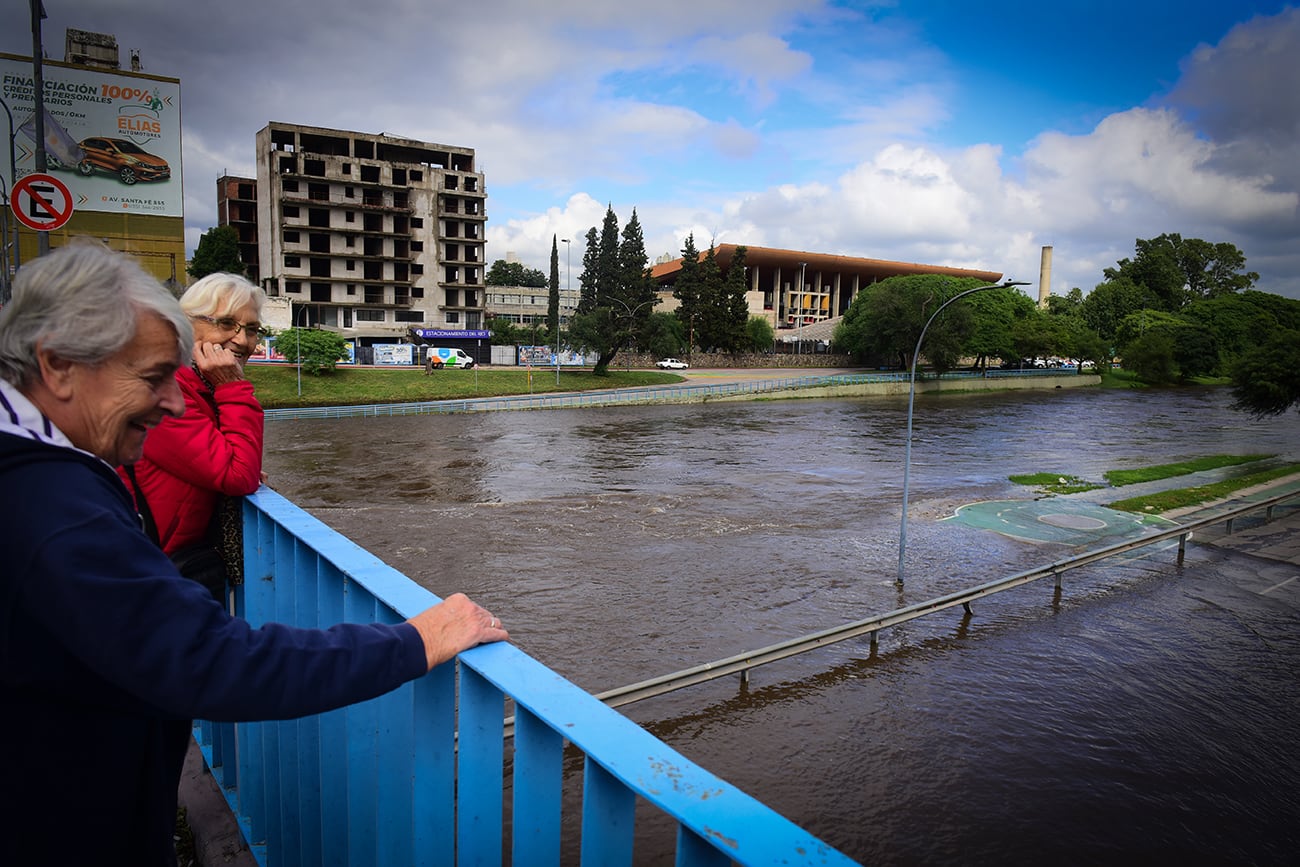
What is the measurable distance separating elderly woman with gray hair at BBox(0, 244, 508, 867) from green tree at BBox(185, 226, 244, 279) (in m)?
69.6

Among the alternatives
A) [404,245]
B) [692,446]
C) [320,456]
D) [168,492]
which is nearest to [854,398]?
[692,446]

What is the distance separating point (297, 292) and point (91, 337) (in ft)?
225

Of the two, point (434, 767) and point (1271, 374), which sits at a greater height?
point (1271, 374)

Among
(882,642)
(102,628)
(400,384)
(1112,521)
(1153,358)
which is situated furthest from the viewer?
(1153,358)

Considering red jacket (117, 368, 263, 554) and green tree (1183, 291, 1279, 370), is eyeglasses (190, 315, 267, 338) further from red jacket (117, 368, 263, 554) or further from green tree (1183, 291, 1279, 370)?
green tree (1183, 291, 1279, 370)

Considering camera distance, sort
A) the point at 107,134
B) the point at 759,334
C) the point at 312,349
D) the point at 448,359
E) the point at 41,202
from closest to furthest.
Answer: the point at 41,202 → the point at 107,134 → the point at 312,349 → the point at 448,359 → the point at 759,334

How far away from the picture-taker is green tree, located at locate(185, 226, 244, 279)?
6269cm

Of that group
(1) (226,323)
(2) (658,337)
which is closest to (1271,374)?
(1) (226,323)

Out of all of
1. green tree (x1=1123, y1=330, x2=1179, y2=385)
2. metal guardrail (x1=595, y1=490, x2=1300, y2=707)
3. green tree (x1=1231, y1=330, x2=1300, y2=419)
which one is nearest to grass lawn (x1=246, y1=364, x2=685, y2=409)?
metal guardrail (x1=595, y1=490, x2=1300, y2=707)

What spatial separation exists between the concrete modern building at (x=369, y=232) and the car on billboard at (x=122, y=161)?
2249 centimetres

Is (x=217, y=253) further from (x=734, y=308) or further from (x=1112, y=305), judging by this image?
(x=1112, y=305)

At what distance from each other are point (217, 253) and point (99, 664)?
7192cm

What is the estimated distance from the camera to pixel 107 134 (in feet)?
121

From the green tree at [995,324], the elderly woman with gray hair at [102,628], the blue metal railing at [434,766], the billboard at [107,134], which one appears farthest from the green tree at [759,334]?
the elderly woman with gray hair at [102,628]
